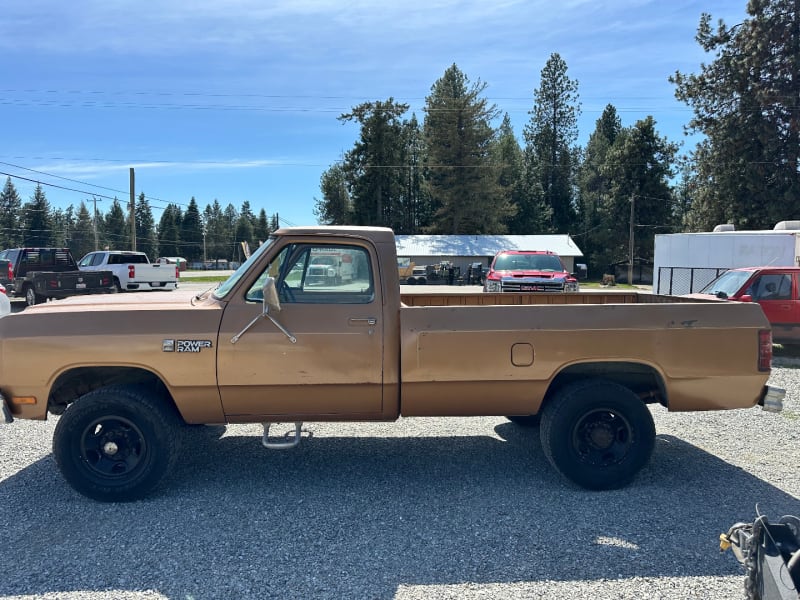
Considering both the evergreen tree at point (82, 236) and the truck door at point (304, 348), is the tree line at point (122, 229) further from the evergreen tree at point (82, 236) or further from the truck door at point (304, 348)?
the truck door at point (304, 348)

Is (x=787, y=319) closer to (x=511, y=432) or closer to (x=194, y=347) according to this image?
(x=511, y=432)

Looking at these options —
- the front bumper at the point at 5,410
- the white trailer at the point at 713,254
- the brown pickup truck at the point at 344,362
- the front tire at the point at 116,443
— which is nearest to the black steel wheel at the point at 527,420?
the brown pickup truck at the point at 344,362

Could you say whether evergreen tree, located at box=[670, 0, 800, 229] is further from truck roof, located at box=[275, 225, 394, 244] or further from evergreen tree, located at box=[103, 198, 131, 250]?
evergreen tree, located at box=[103, 198, 131, 250]

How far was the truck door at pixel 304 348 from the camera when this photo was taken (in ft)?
→ 14.4

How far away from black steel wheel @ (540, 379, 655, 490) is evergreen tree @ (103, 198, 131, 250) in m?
108

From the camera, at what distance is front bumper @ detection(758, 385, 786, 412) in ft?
15.2

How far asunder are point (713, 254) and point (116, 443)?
18.1 meters

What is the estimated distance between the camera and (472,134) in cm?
5388

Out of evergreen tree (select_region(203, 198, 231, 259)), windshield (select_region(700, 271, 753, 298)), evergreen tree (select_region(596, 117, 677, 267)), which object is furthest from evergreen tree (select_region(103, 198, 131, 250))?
windshield (select_region(700, 271, 753, 298))

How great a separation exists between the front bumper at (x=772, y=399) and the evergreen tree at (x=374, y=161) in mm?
56879

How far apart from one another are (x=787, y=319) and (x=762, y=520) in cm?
989

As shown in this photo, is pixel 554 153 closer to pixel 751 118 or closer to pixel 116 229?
pixel 751 118

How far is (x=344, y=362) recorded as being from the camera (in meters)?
4.42

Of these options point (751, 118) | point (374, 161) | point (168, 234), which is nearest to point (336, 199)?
point (374, 161)
